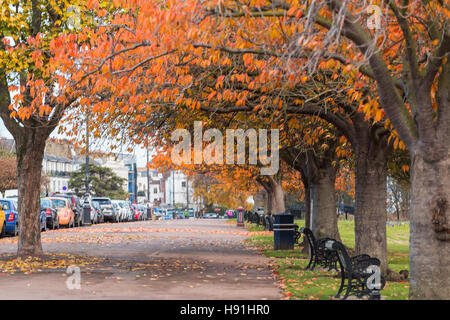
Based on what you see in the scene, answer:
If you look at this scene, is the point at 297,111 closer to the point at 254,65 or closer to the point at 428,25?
the point at 254,65

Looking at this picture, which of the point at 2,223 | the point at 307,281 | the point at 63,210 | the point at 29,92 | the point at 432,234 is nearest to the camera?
the point at 432,234

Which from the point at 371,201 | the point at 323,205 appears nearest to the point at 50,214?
the point at 323,205

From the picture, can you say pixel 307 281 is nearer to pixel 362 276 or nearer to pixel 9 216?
pixel 362 276

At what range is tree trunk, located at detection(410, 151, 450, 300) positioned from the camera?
9.82m

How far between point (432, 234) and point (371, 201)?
19.2ft

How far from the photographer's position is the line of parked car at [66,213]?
94.9ft

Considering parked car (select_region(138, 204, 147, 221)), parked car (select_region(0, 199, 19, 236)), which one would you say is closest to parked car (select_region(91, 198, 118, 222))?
parked car (select_region(138, 204, 147, 221))

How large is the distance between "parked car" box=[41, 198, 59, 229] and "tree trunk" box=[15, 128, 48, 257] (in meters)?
17.4

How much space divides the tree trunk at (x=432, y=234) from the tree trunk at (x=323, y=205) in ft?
40.1

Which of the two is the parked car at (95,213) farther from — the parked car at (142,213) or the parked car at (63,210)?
the parked car at (142,213)

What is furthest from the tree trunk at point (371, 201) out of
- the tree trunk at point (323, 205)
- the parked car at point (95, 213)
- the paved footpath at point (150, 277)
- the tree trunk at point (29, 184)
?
the parked car at point (95, 213)

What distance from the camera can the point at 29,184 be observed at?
58.1 ft
